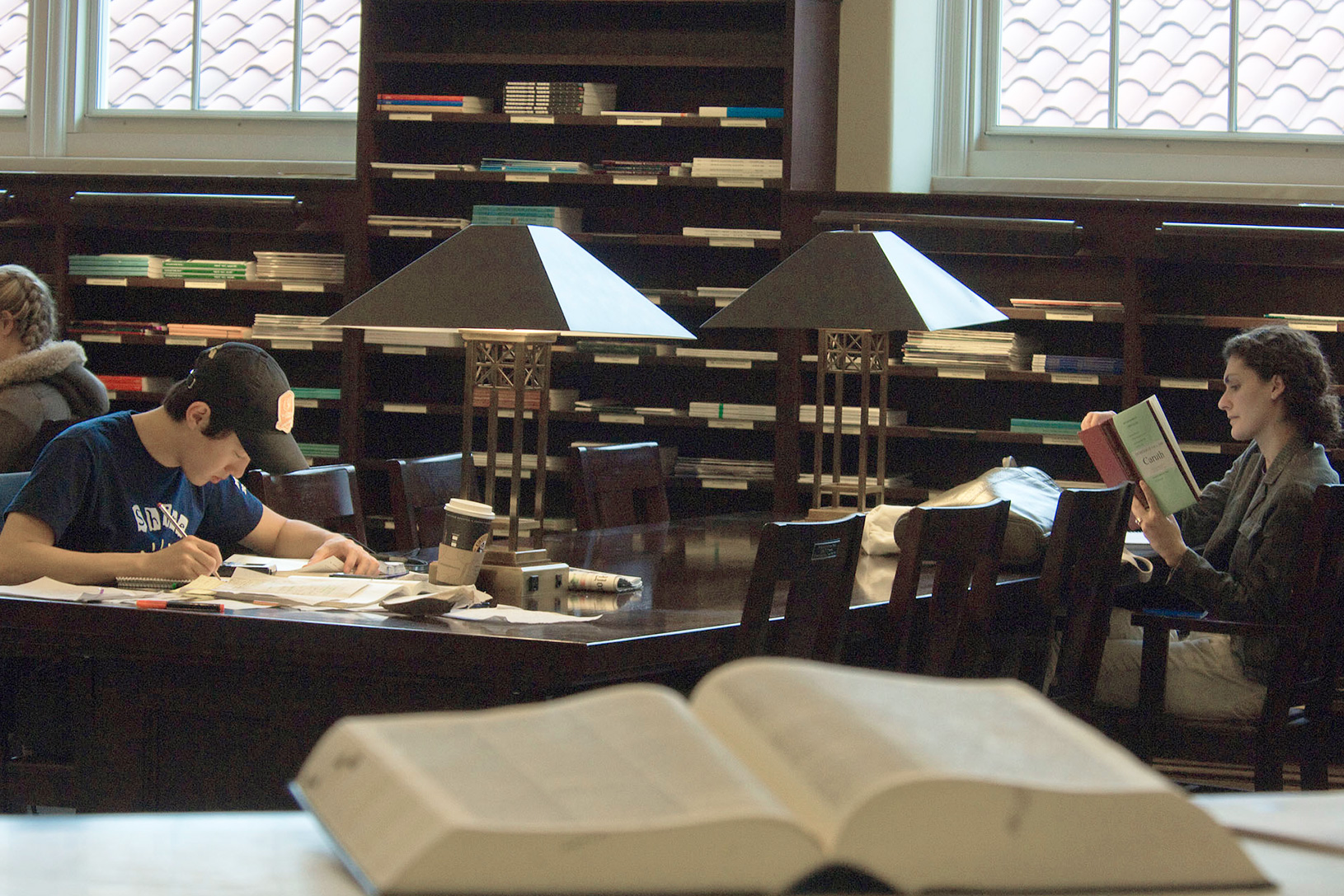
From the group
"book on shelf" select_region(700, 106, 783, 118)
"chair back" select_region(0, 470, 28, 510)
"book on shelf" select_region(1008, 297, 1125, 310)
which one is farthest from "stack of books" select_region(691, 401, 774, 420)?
"chair back" select_region(0, 470, 28, 510)

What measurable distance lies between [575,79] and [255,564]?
3.69 meters

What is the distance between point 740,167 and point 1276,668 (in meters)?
2.95

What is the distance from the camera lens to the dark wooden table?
6.48ft

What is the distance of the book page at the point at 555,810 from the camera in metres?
0.54

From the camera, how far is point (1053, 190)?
5.70 metres

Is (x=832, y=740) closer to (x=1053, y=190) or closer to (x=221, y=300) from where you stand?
(x=1053, y=190)

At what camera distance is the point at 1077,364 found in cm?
506

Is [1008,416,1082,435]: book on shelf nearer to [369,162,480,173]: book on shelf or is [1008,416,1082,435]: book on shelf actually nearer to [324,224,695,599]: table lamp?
[369,162,480,173]: book on shelf

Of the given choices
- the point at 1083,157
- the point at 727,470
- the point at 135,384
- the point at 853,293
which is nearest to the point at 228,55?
the point at 135,384

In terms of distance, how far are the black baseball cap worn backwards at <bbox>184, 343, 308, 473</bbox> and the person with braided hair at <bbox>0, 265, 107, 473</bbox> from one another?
199cm

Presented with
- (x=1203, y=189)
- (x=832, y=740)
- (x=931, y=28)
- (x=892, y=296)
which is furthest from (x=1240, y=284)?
(x=832, y=740)

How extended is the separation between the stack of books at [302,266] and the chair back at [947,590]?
12.5 feet

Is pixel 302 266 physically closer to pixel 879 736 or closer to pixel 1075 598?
pixel 1075 598

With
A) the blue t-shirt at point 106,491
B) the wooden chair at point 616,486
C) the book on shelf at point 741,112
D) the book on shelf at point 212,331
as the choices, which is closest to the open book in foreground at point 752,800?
the blue t-shirt at point 106,491
